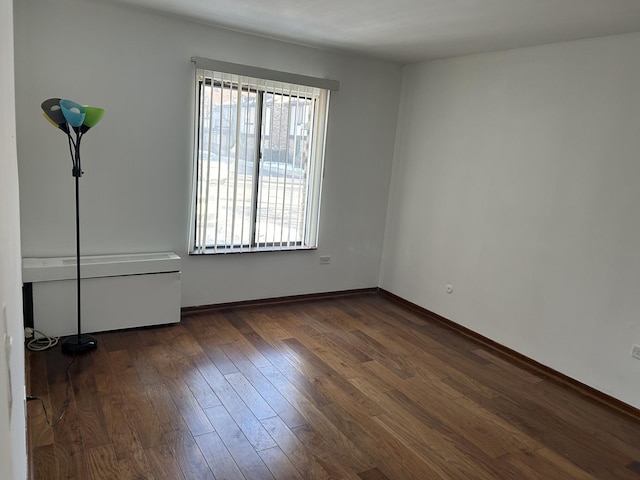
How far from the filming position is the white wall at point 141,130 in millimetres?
3283

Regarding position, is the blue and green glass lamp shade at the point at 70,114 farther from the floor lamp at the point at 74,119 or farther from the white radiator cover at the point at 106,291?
the white radiator cover at the point at 106,291

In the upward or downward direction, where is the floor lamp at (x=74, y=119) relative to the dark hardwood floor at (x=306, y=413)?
upward

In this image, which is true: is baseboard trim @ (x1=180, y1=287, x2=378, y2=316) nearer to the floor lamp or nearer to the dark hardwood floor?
the dark hardwood floor

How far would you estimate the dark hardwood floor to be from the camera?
7.65 feet

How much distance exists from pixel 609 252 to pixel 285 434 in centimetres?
245

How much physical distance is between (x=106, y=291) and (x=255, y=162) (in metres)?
1.61

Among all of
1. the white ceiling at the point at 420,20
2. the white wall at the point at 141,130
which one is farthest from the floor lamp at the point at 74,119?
the white ceiling at the point at 420,20

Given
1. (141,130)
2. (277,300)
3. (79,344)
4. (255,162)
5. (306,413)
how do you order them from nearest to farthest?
1. (306,413)
2. (79,344)
3. (141,130)
4. (255,162)
5. (277,300)

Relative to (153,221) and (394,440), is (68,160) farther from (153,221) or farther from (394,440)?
(394,440)

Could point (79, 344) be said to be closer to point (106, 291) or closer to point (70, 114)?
point (106, 291)

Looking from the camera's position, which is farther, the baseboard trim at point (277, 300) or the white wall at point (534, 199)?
the baseboard trim at point (277, 300)

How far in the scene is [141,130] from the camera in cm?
365

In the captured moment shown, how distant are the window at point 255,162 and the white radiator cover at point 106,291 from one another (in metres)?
0.45

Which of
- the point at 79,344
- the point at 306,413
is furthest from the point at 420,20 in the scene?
the point at 79,344
